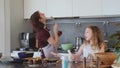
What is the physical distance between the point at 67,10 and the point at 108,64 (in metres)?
2.65

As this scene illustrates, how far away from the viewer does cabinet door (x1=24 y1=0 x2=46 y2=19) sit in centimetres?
504

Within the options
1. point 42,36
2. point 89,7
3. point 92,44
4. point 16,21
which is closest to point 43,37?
point 42,36

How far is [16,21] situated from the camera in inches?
198

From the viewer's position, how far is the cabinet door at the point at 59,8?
4793mm

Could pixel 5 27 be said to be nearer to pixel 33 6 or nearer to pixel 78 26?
pixel 33 6

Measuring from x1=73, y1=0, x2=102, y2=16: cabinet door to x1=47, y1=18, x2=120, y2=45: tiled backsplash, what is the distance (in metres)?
0.33

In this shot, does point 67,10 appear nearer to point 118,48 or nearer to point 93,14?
point 93,14

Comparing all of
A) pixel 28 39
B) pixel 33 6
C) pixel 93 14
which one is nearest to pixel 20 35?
pixel 28 39

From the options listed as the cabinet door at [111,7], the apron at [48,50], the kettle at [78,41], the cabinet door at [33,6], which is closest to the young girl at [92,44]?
the apron at [48,50]

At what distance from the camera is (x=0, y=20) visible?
486 centimetres

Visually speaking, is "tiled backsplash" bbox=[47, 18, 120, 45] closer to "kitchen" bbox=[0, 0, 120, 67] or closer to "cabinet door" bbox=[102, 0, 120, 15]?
"kitchen" bbox=[0, 0, 120, 67]

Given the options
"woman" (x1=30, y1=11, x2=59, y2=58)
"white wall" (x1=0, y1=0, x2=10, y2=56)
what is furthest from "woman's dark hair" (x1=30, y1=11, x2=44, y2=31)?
"white wall" (x1=0, y1=0, x2=10, y2=56)

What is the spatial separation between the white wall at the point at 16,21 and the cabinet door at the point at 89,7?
1162 mm

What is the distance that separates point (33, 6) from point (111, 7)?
1549 mm
